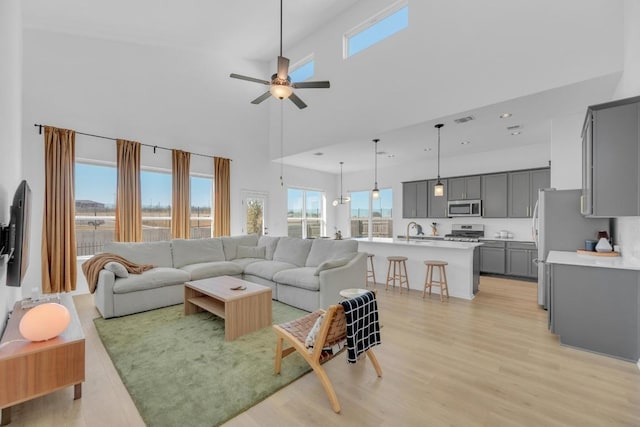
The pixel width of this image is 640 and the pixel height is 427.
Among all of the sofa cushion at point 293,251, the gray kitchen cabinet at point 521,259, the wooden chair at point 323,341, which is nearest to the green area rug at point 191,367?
the wooden chair at point 323,341

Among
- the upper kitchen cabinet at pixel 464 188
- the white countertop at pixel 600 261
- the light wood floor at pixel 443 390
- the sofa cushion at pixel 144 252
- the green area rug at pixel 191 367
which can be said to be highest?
the upper kitchen cabinet at pixel 464 188

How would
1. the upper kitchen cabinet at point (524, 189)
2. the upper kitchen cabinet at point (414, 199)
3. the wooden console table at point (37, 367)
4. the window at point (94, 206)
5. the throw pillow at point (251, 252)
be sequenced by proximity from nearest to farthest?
the wooden console table at point (37, 367) < the window at point (94, 206) < the throw pillow at point (251, 252) < the upper kitchen cabinet at point (524, 189) < the upper kitchen cabinet at point (414, 199)

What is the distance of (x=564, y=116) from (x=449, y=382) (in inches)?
169

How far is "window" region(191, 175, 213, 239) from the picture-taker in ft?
19.9

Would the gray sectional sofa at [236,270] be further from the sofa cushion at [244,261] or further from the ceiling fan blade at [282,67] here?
the ceiling fan blade at [282,67]

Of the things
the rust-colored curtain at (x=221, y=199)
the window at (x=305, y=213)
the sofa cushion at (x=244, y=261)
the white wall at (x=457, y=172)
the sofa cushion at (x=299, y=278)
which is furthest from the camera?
the window at (x=305, y=213)

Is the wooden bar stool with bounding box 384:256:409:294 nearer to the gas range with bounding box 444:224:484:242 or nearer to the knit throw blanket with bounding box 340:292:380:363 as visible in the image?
the gas range with bounding box 444:224:484:242

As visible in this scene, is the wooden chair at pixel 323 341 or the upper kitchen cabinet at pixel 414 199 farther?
the upper kitchen cabinet at pixel 414 199

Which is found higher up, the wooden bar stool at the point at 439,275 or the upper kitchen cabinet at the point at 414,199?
the upper kitchen cabinet at the point at 414,199

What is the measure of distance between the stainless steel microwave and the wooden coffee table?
5170mm

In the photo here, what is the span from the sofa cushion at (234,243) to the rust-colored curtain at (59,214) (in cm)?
231

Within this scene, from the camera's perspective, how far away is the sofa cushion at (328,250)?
14.4ft

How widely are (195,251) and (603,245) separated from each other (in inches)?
226

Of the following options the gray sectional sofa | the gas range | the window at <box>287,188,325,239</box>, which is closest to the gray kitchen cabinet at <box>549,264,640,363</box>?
the gray sectional sofa
